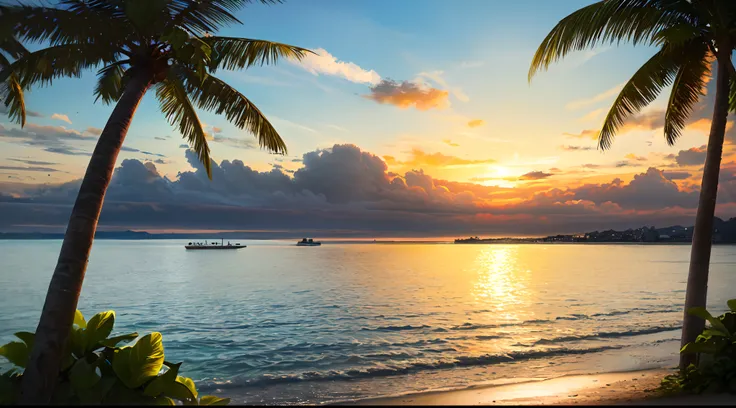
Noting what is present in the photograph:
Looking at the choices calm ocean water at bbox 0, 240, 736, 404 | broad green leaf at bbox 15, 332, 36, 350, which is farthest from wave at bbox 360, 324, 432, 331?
broad green leaf at bbox 15, 332, 36, 350

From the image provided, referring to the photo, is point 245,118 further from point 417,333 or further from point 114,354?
point 417,333

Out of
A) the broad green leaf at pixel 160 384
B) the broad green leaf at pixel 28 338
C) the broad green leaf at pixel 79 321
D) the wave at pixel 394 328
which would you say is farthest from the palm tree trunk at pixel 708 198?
the wave at pixel 394 328

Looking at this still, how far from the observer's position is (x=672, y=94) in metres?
11.3

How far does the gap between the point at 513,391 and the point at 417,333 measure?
886 cm

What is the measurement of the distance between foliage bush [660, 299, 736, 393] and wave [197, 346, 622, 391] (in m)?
5.98

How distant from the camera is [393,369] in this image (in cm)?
1281

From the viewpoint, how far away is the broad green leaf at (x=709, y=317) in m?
7.89

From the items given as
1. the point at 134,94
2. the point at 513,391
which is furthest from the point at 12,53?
the point at 513,391

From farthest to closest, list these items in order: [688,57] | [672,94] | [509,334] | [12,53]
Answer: [509,334]
[672,94]
[688,57]
[12,53]

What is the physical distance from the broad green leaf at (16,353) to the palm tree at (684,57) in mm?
10674

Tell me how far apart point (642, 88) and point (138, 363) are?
1144cm

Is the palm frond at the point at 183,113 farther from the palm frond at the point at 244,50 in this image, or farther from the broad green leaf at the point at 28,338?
the broad green leaf at the point at 28,338

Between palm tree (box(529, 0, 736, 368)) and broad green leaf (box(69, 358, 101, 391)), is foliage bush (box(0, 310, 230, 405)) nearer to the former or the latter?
broad green leaf (box(69, 358, 101, 391))

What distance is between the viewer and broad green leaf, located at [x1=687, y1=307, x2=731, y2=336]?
25.9ft
